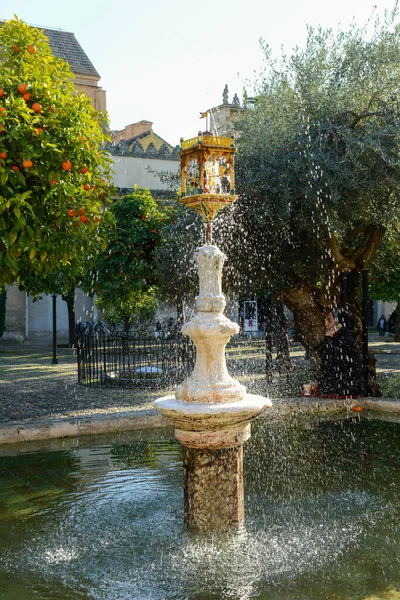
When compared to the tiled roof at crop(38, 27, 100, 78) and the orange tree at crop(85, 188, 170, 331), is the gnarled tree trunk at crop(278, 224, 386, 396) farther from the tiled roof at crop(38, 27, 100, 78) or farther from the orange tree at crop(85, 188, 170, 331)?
the tiled roof at crop(38, 27, 100, 78)

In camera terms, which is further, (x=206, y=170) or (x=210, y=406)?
(x=206, y=170)

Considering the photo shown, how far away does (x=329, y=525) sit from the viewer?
16.4 feet

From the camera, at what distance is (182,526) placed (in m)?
4.98

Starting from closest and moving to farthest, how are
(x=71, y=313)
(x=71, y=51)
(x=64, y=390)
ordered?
(x=64, y=390) < (x=71, y=313) < (x=71, y=51)

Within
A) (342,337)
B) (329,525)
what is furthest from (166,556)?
(342,337)

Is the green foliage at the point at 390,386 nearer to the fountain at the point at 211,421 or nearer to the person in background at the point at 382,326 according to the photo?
the fountain at the point at 211,421

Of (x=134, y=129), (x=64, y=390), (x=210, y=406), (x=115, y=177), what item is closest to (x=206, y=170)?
(x=210, y=406)

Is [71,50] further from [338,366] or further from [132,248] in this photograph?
[338,366]

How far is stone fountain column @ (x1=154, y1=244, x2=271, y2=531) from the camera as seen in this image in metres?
4.67

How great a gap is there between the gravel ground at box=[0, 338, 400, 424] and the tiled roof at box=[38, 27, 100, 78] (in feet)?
57.0

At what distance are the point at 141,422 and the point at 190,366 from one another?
15.6 ft

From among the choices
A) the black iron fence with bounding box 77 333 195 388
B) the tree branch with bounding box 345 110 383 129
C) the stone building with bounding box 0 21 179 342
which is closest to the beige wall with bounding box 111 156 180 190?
the stone building with bounding box 0 21 179 342

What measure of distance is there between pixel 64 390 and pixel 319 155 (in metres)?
6.12

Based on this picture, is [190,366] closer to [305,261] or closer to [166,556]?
[305,261]
